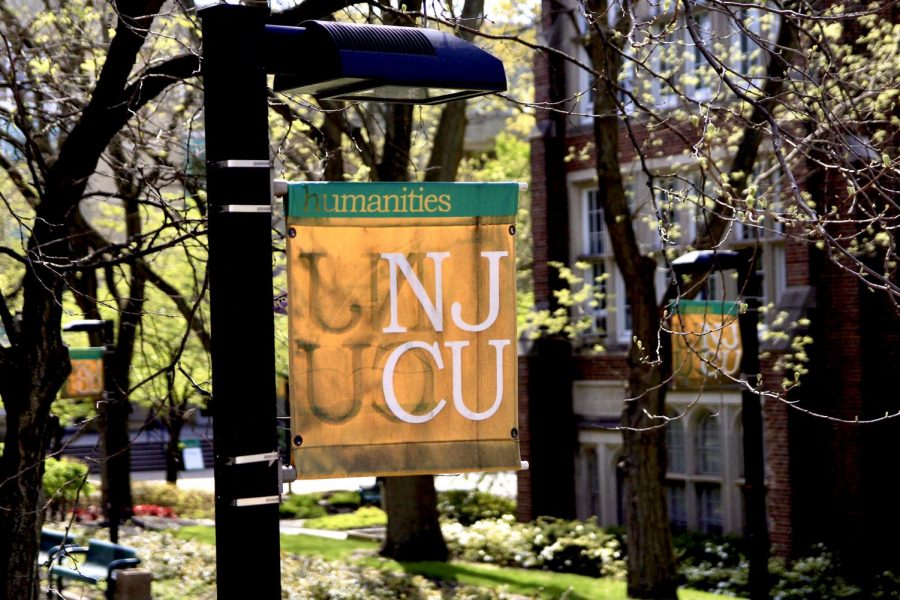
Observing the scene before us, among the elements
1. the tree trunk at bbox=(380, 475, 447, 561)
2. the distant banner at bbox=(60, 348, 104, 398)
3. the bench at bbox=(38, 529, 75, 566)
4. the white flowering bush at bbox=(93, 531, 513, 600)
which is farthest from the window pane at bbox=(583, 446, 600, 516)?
the bench at bbox=(38, 529, 75, 566)

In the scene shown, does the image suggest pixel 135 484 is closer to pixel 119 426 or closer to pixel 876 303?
pixel 119 426

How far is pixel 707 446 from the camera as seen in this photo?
2147cm

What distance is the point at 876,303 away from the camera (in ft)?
61.9

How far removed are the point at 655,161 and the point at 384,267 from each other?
1781 centimetres

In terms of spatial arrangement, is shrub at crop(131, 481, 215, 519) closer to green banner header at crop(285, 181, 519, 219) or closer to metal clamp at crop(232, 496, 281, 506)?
green banner header at crop(285, 181, 519, 219)

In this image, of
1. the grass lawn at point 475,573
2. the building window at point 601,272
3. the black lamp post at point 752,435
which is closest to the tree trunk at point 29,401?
the black lamp post at point 752,435

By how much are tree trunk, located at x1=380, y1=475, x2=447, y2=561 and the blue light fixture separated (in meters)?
15.8

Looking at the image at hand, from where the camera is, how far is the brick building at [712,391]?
18.6 meters

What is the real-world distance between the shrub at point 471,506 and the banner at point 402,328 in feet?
65.6

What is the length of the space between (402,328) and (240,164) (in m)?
0.88

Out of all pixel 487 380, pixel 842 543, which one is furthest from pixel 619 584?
pixel 487 380

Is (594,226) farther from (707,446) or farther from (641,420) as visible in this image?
(641,420)

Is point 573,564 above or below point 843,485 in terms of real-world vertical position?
below

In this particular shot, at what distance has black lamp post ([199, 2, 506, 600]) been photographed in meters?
3.95
